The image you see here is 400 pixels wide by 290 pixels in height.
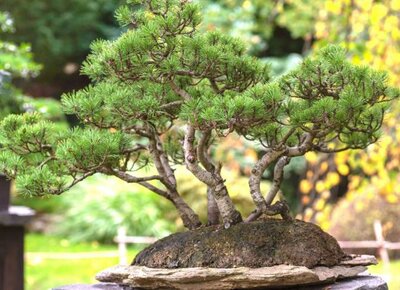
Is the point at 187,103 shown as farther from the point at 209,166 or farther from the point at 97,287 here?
the point at 97,287

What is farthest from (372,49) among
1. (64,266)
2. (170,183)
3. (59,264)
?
(170,183)

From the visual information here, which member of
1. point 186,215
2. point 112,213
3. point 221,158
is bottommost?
point 186,215

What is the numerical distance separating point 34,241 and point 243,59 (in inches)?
291

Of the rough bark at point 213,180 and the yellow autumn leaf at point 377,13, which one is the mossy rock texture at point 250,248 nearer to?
the rough bark at point 213,180

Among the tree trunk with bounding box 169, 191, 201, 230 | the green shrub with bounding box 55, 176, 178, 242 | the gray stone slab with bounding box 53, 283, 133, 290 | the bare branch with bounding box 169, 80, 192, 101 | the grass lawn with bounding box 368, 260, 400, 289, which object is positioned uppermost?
the green shrub with bounding box 55, 176, 178, 242

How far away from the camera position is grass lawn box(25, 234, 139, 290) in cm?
661

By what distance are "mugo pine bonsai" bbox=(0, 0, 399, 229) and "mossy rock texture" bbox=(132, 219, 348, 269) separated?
85mm

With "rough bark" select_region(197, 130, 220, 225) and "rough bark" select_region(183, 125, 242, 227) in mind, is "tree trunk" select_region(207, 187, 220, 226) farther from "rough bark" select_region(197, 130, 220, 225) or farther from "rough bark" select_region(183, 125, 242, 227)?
"rough bark" select_region(183, 125, 242, 227)

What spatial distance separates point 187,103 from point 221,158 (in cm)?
562

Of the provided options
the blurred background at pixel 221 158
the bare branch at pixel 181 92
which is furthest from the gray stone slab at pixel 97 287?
the blurred background at pixel 221 158

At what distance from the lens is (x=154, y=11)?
7.57 ft

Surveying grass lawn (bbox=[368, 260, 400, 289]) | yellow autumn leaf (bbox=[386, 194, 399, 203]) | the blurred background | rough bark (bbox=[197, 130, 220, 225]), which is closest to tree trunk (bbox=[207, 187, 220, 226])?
rough bark (bbox=[197, 130, 220, 225])

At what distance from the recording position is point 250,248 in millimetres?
2268

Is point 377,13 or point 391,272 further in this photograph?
point 391,272
